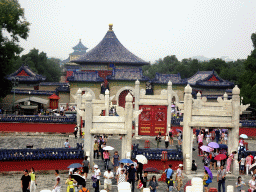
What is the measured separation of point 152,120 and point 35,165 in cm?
1236

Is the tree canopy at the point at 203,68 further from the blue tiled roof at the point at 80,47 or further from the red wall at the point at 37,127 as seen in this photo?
the blue tiled roof at the point at 80,47

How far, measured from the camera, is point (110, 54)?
176 feet

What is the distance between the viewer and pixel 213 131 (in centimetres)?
3048

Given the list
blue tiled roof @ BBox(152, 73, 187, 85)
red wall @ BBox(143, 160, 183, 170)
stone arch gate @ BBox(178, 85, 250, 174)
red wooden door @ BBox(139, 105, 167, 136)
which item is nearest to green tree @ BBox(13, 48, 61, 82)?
blue tiled roof @ BBox(152, 73, 187, 85)

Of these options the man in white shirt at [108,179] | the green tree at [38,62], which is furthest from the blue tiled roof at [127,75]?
the man in white shirt at [108,179]

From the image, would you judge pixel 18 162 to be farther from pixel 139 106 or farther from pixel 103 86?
pixel 103 86

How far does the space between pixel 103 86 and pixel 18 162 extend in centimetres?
2775

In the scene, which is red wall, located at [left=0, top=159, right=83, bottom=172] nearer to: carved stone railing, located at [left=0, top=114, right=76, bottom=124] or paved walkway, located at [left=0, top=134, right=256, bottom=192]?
paved walkway, located at [left=0, top=134, right=256, bottom=192]

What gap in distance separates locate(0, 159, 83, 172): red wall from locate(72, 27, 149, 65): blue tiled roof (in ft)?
107

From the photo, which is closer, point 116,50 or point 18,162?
point 18,162

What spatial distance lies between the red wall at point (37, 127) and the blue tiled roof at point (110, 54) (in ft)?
69.1

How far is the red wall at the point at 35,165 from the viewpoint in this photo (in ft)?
64.0

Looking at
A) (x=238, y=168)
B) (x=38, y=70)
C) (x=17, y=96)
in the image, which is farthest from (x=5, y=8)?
(x=38, y=70)

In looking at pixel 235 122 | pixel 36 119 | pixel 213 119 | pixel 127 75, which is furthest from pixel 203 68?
pixel 213 119
